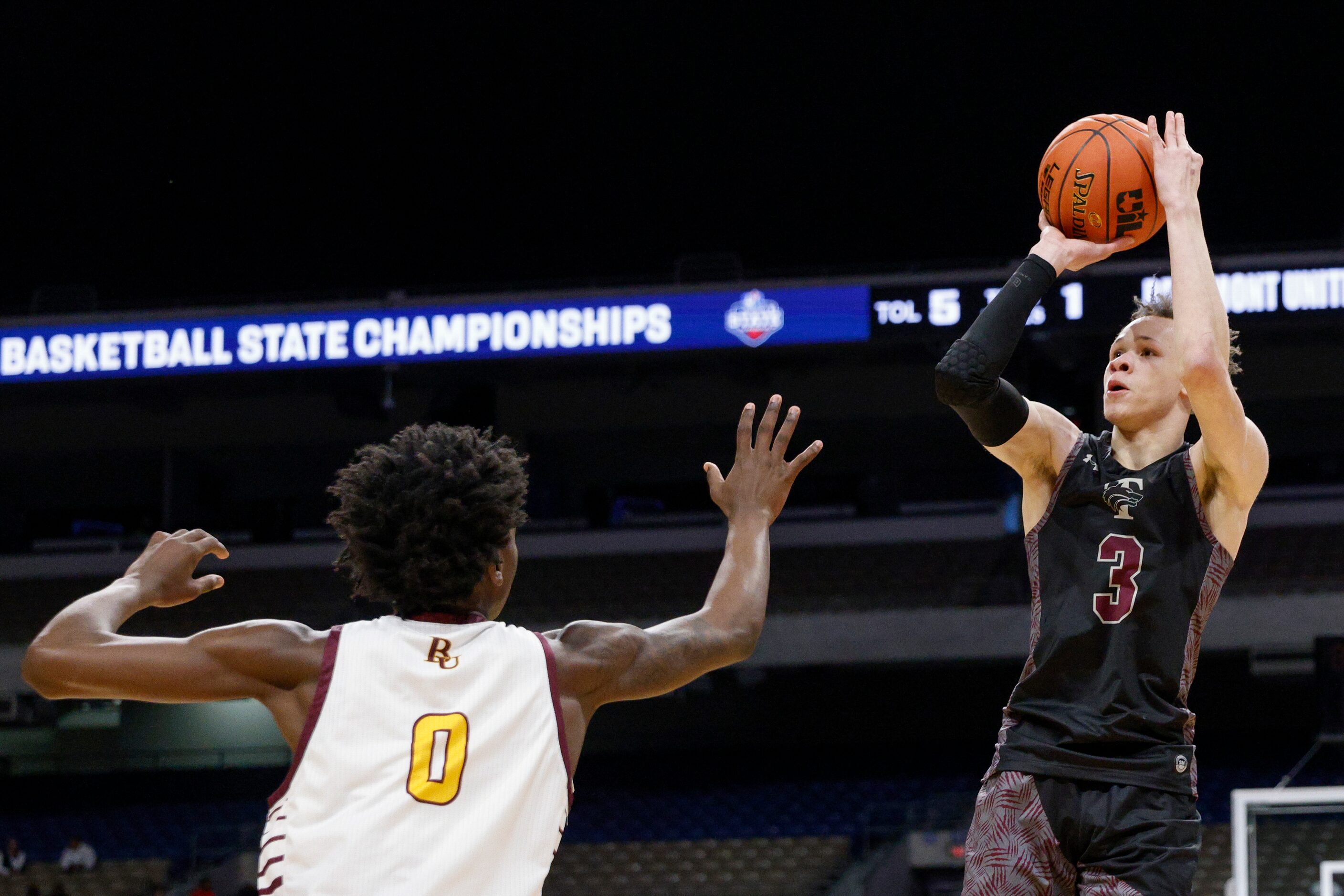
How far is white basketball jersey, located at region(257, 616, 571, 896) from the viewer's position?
7.55 feet

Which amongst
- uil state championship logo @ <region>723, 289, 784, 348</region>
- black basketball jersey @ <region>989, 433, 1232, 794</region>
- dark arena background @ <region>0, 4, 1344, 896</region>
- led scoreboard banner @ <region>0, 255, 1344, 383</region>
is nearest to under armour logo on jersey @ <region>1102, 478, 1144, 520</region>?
black basketball jersey @ <region>989, 433, 1232, 794</region>

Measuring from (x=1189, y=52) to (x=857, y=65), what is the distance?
3.98 meters

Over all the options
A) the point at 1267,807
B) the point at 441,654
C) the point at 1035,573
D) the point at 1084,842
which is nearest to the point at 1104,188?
the point at 1035,573

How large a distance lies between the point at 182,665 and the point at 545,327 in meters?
13.3

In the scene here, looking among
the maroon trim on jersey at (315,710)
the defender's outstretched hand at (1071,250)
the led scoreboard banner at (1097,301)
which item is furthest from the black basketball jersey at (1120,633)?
the led scoreboard banner at (1097,301)

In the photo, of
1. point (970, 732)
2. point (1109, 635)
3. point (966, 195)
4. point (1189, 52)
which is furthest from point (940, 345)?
point (1109, 635)

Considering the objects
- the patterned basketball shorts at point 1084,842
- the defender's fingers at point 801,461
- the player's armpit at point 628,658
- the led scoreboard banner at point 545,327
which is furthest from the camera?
the led scoreboard banner at point 545,327

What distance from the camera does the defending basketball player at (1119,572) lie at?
10.3 ft

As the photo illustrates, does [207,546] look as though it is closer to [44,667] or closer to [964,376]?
[44,667]

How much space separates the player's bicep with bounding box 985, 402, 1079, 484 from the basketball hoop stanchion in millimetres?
3689

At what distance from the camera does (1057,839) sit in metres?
3.16

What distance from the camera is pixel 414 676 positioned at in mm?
2414

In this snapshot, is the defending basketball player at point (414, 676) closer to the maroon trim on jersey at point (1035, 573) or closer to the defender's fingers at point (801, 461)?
the defender's fingers at point (801, 461)

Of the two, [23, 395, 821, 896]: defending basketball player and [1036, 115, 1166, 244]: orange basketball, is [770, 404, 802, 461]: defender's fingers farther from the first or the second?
[1036, 115, 1166, 244]: orange basketball
